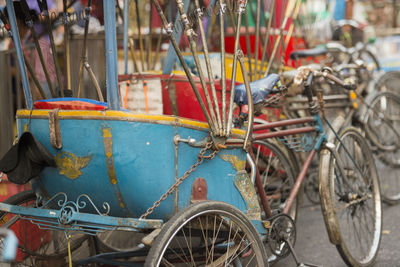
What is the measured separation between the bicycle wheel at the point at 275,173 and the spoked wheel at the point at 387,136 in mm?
1525

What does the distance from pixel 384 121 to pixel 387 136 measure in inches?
19.4

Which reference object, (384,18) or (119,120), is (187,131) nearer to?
(119,120)

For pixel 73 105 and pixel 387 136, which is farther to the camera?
pixel 387 136

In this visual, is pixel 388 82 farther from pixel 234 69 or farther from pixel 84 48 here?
pixel 84 48

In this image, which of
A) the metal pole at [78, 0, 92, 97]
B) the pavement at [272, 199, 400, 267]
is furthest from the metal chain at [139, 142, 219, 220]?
the pavement at [272, 199, 400, 267]

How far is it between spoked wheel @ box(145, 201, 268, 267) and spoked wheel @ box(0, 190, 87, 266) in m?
0.77

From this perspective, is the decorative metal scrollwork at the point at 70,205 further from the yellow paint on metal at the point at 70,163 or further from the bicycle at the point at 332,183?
the bicycle at the point at 332,183

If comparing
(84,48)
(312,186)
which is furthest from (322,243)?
(84,48)

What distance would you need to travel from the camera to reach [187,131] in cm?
270

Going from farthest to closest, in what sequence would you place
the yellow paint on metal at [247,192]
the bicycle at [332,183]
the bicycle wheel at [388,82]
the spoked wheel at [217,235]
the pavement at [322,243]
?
the bicycle wheel at [388,82], the pavement at [322,243], the bicycle at [332,183], the yellow paint on metal at [247,192], the spoked wheel at [217,235]

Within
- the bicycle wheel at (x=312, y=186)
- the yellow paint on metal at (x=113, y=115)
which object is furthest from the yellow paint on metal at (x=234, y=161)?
the bicycle wheel at (x=312, y=186)

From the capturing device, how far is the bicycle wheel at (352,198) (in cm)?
369

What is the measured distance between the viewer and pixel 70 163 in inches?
104

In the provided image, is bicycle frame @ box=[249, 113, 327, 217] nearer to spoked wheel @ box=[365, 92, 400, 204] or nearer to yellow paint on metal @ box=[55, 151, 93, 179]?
yellow paint on metal @ box=[55, 151, 93, 179]
